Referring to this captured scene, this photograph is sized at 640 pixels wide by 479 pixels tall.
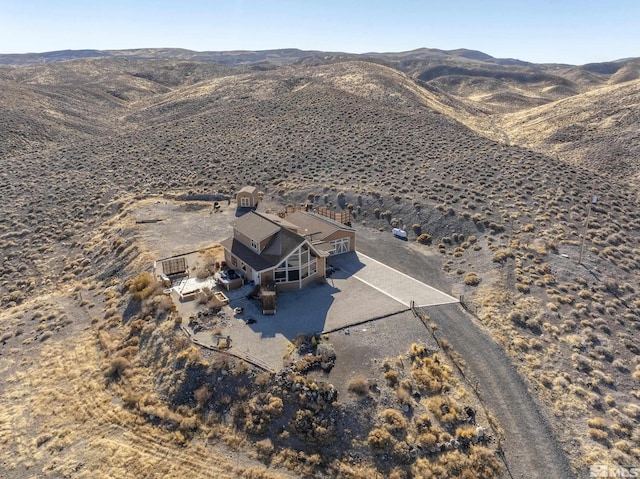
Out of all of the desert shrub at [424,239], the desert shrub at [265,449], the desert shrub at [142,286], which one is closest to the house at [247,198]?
the desert shrub at [142,286]

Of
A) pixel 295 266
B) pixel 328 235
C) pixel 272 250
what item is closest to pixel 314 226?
pixel 328 235

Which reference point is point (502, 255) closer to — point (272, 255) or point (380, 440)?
point (272, 255)

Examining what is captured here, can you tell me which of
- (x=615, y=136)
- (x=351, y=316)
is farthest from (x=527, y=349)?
(x=615, y=136)

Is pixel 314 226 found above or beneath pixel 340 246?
above

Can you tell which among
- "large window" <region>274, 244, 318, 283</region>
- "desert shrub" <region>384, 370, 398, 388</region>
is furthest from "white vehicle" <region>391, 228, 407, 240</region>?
"desert shrub" <region>384, 370, 398, 388</region>

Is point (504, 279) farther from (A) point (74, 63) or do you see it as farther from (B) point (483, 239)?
(A) point (74, 63)

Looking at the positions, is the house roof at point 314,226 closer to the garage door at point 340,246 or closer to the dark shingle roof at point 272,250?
the garage door at point 340,246

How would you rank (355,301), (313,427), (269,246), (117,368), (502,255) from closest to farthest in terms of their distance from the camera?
(313,427), (117,368), (355,301), (269,246), (502,255)

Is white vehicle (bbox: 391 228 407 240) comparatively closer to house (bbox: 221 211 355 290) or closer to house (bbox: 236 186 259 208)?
house (bbox: 221 211 355 290)
